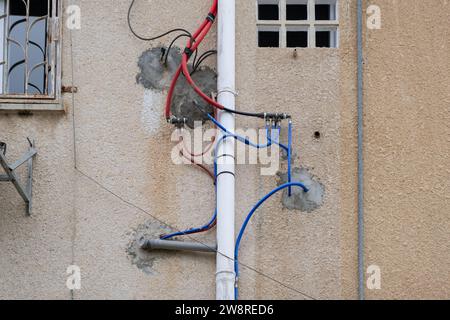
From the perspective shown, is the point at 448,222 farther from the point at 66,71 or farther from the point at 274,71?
the point at 66,71

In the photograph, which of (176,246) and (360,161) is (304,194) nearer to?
(360,161)

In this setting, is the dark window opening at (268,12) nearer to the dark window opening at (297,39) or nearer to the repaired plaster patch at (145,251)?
the dark window opening at (297,39)

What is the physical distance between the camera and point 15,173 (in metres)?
10.8

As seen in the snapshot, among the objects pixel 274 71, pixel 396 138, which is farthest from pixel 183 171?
pixel 396 138

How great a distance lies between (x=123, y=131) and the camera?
1112 cm

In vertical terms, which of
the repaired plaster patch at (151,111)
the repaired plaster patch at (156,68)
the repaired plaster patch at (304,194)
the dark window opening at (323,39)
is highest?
the dark window opening at (323,39)

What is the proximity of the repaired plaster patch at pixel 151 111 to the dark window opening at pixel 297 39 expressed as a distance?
4.65ft

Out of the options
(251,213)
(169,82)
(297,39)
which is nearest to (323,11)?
(297,39)

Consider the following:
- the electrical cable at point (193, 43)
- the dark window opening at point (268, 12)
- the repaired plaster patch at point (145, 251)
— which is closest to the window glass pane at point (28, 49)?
the electrical cable at point (193, 43)

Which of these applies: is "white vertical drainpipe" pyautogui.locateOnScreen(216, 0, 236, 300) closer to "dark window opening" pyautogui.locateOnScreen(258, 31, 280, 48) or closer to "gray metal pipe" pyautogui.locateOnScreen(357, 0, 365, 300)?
"dark window opening" pyautogui.locateOnScreen(258, 31, 280, 48)

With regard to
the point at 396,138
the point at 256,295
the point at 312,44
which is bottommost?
the point at 256,295

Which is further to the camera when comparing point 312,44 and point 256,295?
point 312,44

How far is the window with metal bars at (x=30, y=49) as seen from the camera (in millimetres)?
11305

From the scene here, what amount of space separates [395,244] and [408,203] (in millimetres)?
414
